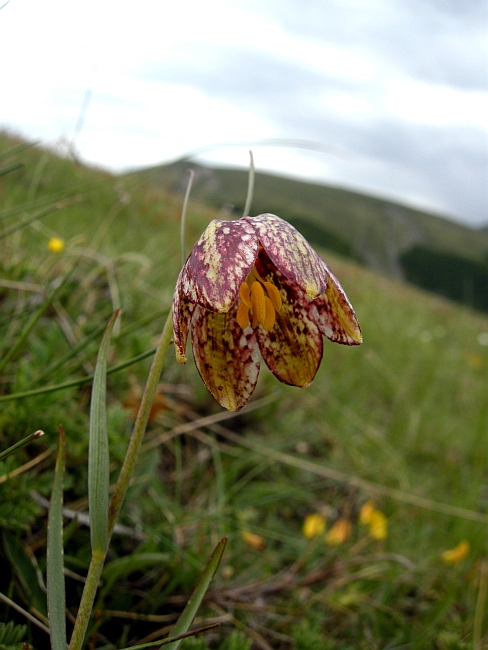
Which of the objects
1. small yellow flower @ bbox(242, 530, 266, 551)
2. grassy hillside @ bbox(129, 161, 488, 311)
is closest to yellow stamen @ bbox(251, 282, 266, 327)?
small yellow flower @ bbox(242, 530, 266, 551)

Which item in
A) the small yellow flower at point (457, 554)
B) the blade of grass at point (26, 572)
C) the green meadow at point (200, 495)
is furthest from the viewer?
the small yellow flower at point (457, 554)

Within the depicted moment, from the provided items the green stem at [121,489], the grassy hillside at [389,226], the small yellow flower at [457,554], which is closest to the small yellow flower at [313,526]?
the small yellow flower at [457,554]

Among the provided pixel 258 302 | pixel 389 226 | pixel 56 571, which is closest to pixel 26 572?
pixel 56 571

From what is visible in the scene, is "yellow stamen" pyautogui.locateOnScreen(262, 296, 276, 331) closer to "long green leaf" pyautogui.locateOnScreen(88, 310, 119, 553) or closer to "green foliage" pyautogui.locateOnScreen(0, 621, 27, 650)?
"long green leaf" pyautogui.locateOnScreen(88, 310, 119, 553)

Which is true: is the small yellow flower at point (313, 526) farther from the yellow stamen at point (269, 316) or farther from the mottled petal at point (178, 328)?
the mottled petal at point (178, 328)

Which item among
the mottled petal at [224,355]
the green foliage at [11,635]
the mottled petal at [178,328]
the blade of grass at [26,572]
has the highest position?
the mottled petal at [178,328]

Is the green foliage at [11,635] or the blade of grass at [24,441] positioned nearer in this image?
the blade of grass at [24,441]

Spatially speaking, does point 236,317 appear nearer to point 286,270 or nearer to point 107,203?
point 286,270
